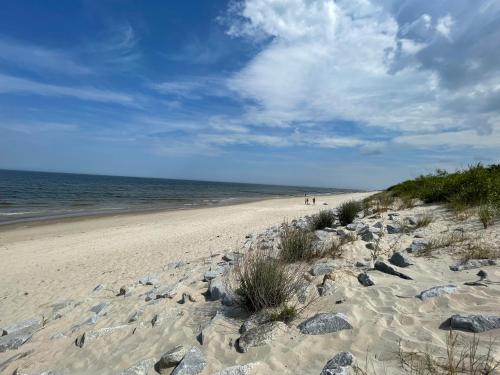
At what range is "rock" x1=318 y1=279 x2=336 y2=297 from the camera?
12.8ft

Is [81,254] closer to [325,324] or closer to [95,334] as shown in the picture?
[95,334]

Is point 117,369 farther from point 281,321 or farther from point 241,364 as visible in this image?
point 281,321

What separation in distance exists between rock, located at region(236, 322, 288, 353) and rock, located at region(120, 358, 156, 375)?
89cm

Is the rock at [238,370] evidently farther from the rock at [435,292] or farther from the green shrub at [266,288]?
the rock at [435,292]

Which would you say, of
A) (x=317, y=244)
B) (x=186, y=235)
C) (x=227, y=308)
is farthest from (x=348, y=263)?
(x=186, y=235)

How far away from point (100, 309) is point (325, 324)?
4.14 meters

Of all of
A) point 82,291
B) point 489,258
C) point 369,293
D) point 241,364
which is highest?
point 489,258

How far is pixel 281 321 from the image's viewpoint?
3.27 metres

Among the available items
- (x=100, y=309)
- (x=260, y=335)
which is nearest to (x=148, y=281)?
(x=100, y=309)

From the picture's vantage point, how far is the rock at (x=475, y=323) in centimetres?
257

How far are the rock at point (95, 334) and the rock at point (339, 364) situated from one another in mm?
2935

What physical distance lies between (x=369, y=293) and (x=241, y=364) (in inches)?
74.9

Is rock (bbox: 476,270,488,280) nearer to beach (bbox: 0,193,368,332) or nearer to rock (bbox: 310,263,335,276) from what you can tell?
rock (bbox: 310,263,335,276)

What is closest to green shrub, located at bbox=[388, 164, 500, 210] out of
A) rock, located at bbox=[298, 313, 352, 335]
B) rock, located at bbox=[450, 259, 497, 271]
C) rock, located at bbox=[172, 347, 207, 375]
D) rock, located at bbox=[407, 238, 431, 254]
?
rock, located at bbox=[407, 238, 431, 254]
